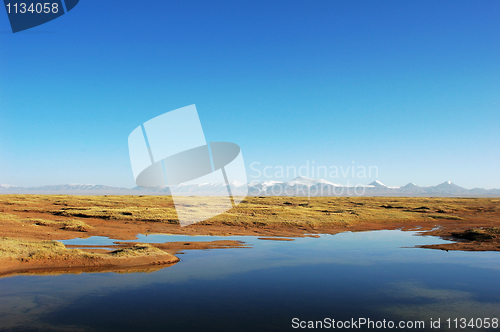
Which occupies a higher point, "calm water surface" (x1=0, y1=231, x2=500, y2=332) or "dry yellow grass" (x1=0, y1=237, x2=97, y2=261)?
"dry yellow grass" (x1=0, y1=237, x2=97, y2=261)

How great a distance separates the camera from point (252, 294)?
12742 mm

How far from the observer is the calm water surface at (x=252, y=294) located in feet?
33.1

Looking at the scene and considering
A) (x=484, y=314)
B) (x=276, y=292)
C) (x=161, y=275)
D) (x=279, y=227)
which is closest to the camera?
(x=484, y=314)

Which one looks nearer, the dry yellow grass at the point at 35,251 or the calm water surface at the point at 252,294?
the calm water surface at the point at 252,294

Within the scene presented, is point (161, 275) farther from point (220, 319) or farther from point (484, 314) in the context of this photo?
point (484, 314)

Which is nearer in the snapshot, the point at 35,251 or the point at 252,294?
the point at 252,294

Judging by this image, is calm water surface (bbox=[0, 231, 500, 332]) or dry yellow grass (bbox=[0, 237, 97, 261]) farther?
dry yellow grass (bbox=[0, 237, 97, 261])

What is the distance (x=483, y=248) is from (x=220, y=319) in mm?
23456

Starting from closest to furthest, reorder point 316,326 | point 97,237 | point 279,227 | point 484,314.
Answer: point 316,326 → point 484,314 → point 97,237 → point 279,227

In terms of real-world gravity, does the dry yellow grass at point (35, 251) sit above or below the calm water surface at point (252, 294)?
above

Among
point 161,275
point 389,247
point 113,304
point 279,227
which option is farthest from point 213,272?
point 279,227

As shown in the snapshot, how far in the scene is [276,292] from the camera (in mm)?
13086

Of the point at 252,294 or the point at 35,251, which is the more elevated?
the point at 35,251

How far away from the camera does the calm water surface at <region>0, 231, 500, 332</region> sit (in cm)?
1008
